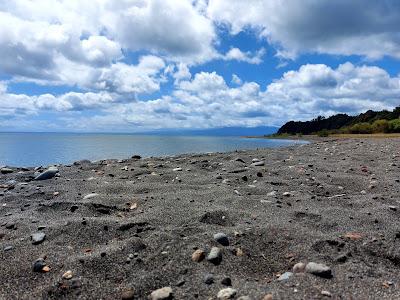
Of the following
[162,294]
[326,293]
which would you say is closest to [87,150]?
[162,294]

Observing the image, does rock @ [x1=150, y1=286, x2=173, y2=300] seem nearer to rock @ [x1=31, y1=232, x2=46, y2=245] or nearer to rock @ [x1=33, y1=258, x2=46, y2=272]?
rock @ [x1=33, y1=258, x2=46, y2=272]

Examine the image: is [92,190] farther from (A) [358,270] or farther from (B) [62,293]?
(A) [358,270]

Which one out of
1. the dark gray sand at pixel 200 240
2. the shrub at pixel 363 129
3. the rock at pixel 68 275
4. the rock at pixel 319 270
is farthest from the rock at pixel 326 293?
the shrub at pixel 363 129

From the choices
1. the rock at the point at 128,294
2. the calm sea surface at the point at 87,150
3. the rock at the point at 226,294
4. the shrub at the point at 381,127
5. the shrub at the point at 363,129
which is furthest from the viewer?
the shrub at the point at 363,129

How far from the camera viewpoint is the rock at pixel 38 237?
498cm

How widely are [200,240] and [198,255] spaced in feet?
1.52

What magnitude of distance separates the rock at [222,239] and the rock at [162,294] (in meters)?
1.23

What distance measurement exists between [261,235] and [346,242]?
43.4 inches

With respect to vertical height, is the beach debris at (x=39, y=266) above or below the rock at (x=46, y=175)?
below

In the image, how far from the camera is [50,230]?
5352mm

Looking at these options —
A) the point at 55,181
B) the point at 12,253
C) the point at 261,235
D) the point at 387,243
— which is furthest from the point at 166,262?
the point at 55,181

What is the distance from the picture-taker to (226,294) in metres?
3.57

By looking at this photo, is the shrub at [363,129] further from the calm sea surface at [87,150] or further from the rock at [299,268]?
the rock at [299,268]

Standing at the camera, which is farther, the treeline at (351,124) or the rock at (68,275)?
the treeline at (351,124)
